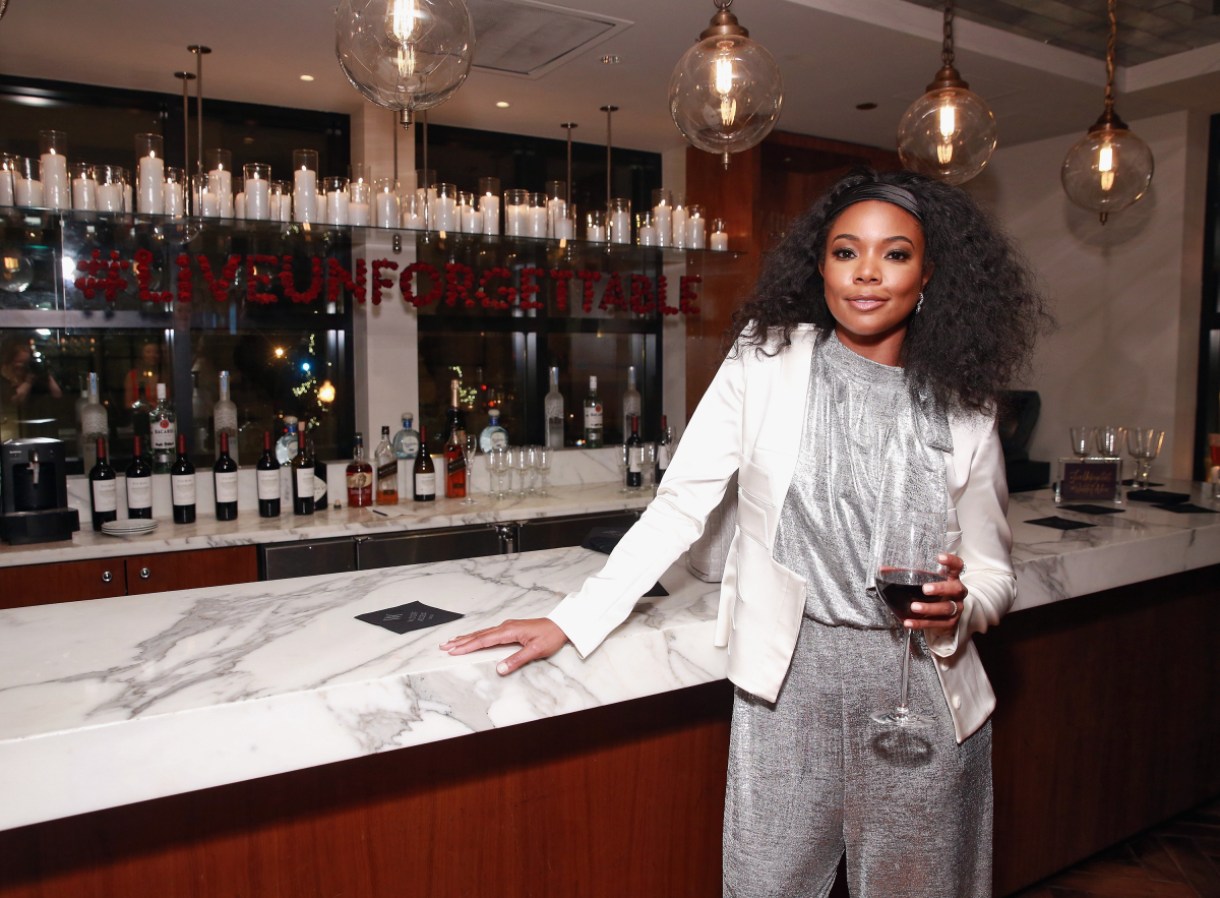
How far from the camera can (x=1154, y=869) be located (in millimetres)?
2611

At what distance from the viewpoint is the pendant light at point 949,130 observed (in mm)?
2537

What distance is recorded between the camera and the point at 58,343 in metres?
3.79

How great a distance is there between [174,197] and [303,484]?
1.13 m

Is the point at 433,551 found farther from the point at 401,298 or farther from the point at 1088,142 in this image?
the point at 1088,142

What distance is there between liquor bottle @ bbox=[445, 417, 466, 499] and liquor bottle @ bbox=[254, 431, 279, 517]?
739 mm

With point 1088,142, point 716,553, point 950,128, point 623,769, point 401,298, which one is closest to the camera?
point 623,769

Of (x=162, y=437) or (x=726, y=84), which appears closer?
(x=726, y=84)

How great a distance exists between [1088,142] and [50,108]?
3.92 meters

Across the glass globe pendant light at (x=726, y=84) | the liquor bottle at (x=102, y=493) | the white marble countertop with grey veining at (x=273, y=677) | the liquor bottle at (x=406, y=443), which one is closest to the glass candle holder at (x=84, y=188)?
the liquor bottle at (x=102, y=493)

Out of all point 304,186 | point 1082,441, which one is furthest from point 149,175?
point 1082,441

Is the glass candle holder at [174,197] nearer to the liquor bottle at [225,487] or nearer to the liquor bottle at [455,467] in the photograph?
the liquor bottle at [225,487]

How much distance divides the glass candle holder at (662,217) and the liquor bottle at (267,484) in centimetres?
198

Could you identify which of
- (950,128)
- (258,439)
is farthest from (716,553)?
(258,439)

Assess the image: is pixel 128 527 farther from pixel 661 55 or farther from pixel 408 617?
pixel 661 55
